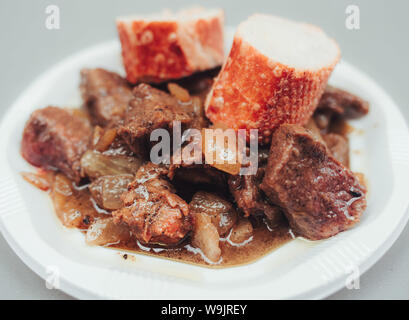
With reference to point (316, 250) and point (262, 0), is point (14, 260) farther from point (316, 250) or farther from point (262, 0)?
point (262, 0)

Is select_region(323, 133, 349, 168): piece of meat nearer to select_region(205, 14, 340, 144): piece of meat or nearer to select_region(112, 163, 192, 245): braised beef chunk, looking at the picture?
select_region(205, 14, 340, 144): piece of meat

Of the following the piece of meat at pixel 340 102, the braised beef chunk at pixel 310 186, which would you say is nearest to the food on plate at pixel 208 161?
the braised beef chunk at pixel 310 186

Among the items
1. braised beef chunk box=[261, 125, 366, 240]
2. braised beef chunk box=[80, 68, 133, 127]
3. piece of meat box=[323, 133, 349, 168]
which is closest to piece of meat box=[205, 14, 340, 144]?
braised beef chunk box=[261, 125, 366, 240]

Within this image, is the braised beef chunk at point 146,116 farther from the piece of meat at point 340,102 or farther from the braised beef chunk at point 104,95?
the piece of meat at point 340,102

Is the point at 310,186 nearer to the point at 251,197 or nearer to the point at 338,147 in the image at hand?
the point at 251,197

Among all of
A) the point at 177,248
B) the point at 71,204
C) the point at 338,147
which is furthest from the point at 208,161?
the point at 338,147

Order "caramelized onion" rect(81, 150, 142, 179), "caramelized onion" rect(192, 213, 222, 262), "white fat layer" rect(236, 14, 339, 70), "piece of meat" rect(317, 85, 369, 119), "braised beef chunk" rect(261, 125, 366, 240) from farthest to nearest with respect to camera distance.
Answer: "piece of meat" rect(317, 85, 369, 119)
"caramelized onion" rect(81, 150, 142, 179)
"white fat layer" rect(236, 14, 339, 70)
"caramelized onion" rect(192, 213, 222, 262)
"braised beef chunk" rect(261, 125, 366, 240)
